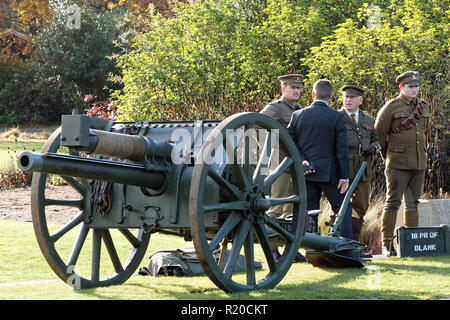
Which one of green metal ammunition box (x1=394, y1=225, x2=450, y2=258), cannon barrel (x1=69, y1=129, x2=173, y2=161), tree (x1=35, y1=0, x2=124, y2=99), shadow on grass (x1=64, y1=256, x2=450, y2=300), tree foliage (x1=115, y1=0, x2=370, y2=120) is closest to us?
cannon barrel (x1=69, y1=129, x2=173, y2=161)

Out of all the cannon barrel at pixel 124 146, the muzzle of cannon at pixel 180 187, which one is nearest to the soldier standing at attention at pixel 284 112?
the muzzle of cannon at pixel 180 187

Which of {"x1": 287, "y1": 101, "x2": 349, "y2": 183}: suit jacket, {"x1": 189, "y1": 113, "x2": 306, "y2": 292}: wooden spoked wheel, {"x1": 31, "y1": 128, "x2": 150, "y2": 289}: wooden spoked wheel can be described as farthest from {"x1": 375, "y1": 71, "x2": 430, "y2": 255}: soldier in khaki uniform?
{"x1": 31, "y1": 128, "x2": 150, "y2": 289}: wooden spoked wheel

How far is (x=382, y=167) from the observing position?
11.3 meters

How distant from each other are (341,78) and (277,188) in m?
4.16

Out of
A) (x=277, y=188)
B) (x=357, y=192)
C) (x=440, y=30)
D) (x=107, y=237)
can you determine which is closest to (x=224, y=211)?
(x=107, y=237)

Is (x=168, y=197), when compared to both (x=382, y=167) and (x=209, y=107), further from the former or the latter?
(x=209, y=107)

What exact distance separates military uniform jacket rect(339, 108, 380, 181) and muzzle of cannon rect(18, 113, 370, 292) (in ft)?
7.93

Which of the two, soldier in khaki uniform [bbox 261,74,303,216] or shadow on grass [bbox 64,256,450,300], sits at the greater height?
soldier in khaki uniform [bbox 261,74,303,216]

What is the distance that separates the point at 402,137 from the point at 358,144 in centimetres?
57

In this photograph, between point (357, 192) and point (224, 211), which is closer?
point (224, 211)

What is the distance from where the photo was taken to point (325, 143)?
310 inches

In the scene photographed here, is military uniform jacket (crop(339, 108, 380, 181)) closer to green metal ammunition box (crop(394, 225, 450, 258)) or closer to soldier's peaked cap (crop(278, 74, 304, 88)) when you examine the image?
soldier's peaked cap (crop(278, 74, 304, 88))

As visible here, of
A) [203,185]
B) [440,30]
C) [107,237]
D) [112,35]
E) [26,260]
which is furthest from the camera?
[112,35]

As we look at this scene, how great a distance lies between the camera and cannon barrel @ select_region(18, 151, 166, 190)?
16.0 ft
